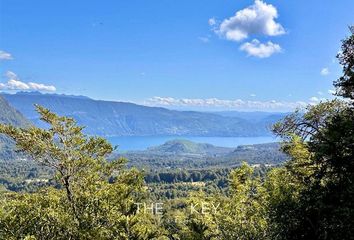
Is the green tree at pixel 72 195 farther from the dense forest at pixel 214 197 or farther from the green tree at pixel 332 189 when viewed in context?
the green tree at pixel 332 189

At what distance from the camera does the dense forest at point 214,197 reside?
1445cm

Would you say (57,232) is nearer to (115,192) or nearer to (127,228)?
(115,192)

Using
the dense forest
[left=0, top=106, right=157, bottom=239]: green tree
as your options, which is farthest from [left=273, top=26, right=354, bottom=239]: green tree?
[left=0, top=106, right=157, bottom=239]: green tree

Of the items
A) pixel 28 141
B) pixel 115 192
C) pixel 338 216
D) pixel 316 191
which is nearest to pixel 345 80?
pixel 316 191

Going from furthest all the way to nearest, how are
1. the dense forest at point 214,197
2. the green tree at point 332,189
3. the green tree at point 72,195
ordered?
the green tree at point 72,195 < the dense forest at point 214,197 < the green tree at point 332,189

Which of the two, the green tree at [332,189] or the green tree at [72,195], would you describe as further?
the green tree at [72,195]

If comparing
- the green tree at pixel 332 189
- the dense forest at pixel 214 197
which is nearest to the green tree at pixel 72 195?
the dense forest at pixel 214 197

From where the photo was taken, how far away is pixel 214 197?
2516 centimetres

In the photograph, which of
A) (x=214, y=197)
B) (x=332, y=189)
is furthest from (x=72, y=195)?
(x=332, y=189)

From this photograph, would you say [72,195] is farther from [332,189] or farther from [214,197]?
[332,189]

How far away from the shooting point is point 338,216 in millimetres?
13094

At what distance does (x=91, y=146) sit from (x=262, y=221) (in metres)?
8.97

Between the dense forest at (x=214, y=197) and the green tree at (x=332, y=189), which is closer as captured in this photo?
the green tree at (x=332, y=189)

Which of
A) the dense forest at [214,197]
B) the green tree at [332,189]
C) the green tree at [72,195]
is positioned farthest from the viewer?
the green tree at [72,195]
